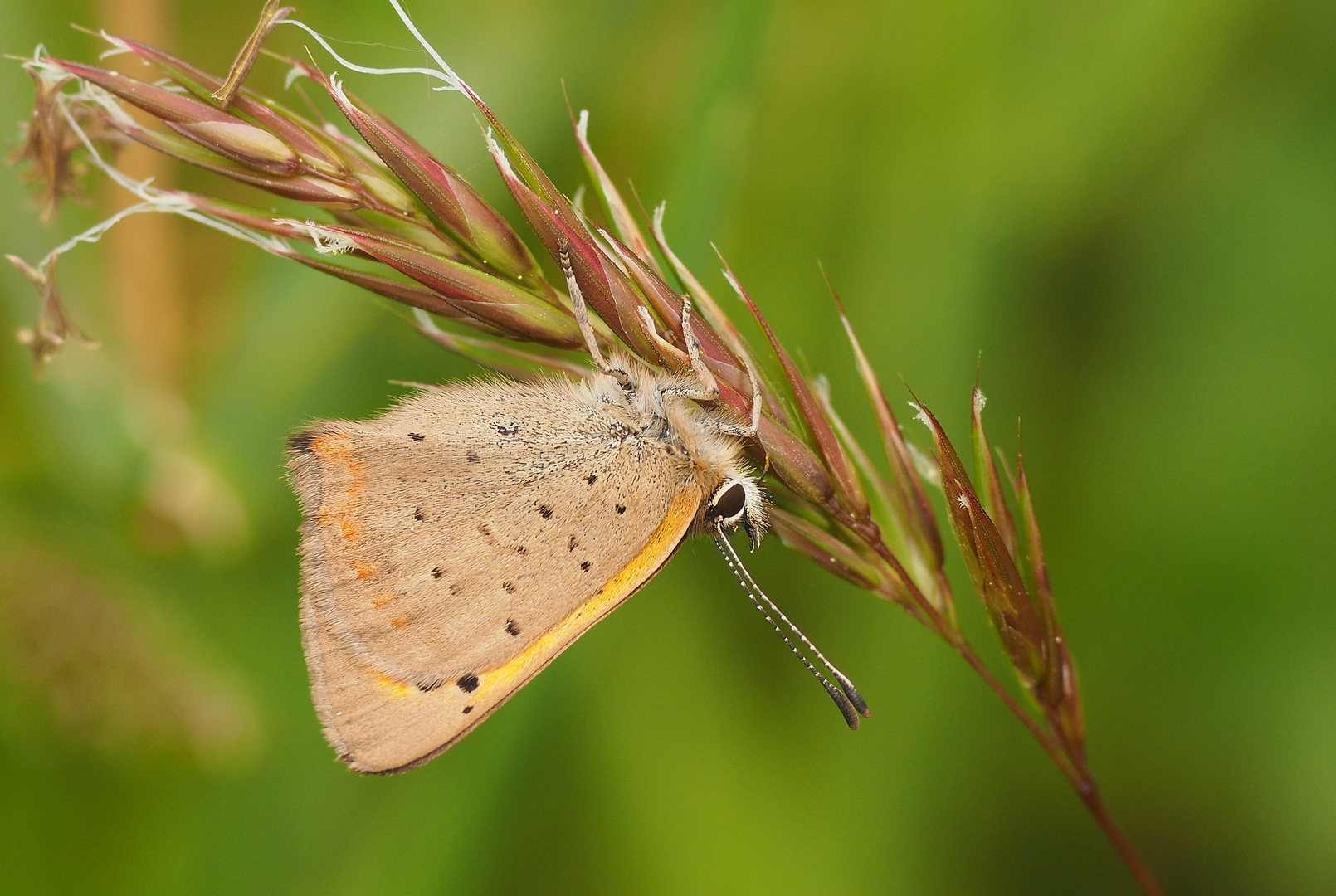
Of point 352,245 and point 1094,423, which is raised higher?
point 352,245

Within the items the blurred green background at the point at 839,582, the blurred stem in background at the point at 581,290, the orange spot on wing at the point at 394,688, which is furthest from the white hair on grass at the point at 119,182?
the blurred green background at the point at 839,582

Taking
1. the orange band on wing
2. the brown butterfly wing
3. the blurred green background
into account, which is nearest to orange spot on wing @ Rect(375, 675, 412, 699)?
the brown butterfly wing

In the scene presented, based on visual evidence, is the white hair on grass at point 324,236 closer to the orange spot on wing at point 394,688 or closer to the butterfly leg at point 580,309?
the butterfly leg at point 580,309

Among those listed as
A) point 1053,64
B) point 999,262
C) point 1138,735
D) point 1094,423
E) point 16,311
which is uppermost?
point 16,311

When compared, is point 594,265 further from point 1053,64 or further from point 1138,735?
point 1138,735

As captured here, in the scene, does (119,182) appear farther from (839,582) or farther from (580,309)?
(839,582)

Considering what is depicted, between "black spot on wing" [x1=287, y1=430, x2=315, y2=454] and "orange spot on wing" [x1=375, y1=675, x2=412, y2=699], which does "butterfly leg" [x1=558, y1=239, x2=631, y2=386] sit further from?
"orange spot on wing" [x1=375, y1=675, x2=412, y2=699]

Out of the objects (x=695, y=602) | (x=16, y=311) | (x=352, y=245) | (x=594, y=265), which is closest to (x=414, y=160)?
(x=352, y=245)
